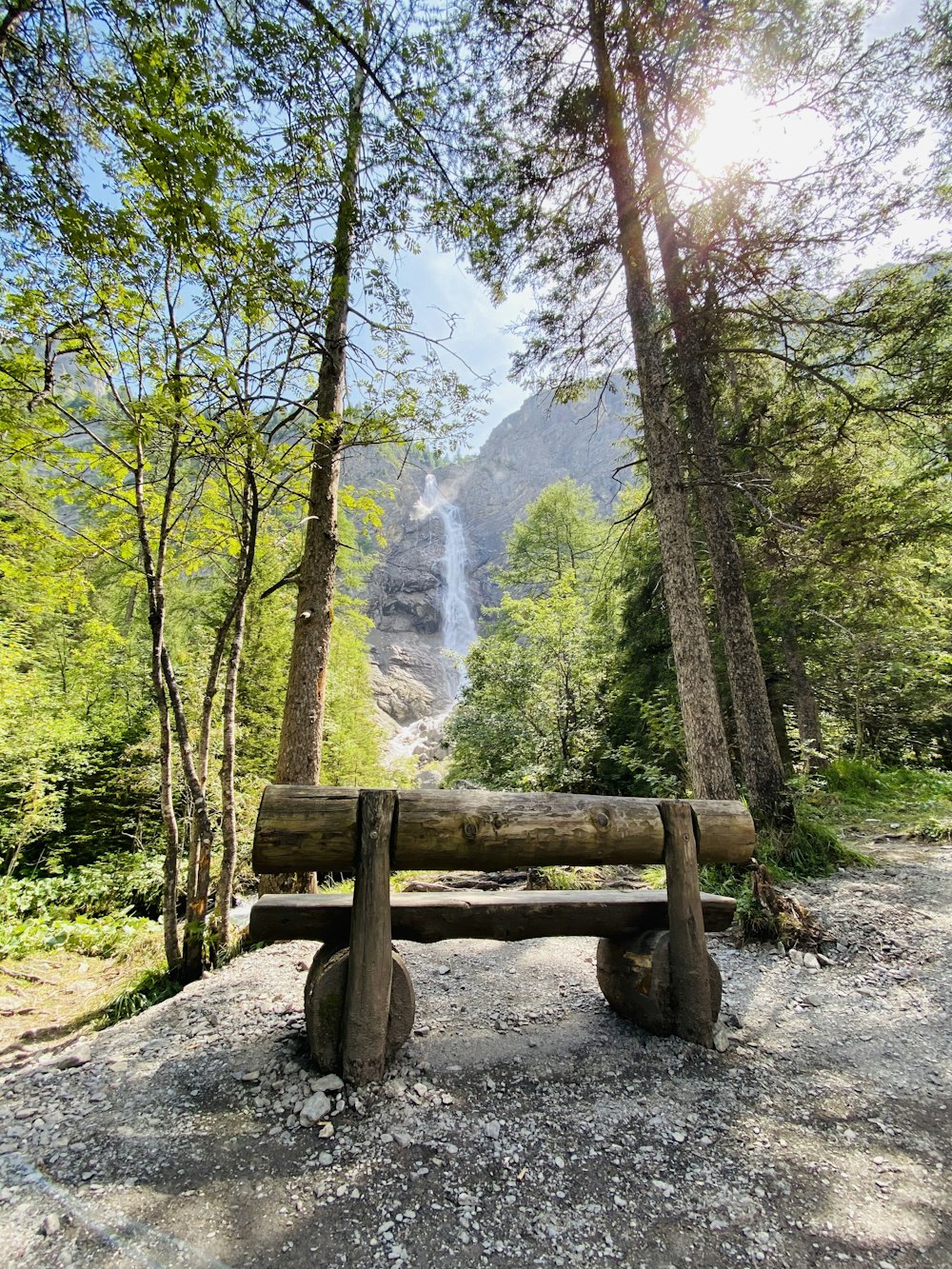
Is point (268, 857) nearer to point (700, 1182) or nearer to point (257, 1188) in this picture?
point (257, 1188)

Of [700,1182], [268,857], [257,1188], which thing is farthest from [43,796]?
[700,1182]

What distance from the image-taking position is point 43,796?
7.29 meters

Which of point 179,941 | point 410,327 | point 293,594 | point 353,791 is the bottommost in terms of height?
point 179,941

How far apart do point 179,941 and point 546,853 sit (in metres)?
3.19

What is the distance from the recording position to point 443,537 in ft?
224

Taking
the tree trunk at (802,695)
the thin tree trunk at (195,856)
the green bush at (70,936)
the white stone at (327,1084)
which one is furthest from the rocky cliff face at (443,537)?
the white stone at (327,1084)

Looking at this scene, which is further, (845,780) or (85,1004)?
(845,780)

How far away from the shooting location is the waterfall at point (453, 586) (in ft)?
171

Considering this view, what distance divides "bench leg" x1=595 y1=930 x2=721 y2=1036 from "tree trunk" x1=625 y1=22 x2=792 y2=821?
3.76 metres

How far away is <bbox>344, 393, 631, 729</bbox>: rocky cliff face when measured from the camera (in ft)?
158

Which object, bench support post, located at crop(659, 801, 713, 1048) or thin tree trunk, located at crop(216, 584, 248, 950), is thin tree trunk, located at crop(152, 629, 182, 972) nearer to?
thin tree trunk, located at crop(216, 584, 248, 950)

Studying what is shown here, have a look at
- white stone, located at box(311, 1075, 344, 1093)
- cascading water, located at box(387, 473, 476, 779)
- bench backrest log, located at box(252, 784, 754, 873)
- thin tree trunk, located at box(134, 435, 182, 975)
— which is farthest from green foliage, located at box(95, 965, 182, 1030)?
cascading water, located at box(387, 473, 476, 779)

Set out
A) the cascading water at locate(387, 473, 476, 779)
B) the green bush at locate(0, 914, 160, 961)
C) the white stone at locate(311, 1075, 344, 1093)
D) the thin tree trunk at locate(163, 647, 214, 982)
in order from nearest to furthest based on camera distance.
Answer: the white stone at locate(311, 1075, 344, 1093) < the thin tree trunk at locate(163, 647, 214, 982) < the green bush at locate(0, 914, 160, 961) < the cascading water at locate(387, 473, 476, 779)

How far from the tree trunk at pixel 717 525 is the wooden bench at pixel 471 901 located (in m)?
3.37
